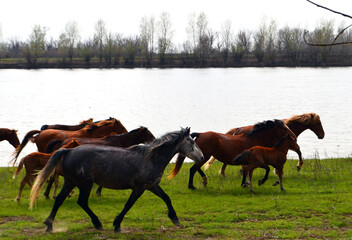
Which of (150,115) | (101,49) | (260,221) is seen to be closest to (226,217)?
(260,221)

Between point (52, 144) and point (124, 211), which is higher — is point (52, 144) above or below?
above

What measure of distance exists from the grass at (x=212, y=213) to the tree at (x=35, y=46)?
274ft

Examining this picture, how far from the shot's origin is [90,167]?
7387mm

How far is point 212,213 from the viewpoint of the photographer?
8.63 m

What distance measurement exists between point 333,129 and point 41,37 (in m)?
92.2

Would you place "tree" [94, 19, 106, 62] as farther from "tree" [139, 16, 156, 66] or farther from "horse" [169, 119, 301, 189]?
"horse" [169, 119, 301, 189]

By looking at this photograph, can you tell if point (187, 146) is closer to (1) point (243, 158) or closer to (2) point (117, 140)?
(1) point (243, 158)

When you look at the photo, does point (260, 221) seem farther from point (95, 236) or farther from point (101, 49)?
point (101, 49)

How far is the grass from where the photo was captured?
7414mm

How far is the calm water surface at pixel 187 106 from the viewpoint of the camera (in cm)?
2619

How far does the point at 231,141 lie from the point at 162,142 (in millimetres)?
3966

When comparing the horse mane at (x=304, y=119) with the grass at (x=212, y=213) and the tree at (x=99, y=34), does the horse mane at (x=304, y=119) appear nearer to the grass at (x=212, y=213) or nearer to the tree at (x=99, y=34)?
the grass at (x=212, y=213)

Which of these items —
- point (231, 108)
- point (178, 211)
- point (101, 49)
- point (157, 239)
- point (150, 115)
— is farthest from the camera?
point (101, 49)

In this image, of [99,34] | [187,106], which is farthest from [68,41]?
[187,106]
